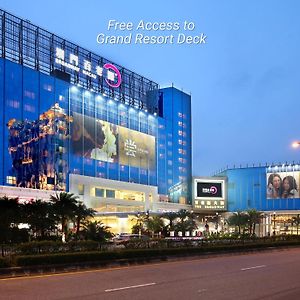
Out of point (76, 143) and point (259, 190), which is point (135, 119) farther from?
point (259, 190)

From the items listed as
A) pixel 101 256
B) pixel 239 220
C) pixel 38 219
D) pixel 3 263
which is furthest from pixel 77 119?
pixel 3 263

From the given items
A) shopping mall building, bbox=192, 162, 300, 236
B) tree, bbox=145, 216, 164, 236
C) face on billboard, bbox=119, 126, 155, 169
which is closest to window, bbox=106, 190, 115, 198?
face on billboard, bbox=119, 126, 155, 169

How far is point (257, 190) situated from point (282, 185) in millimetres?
6498

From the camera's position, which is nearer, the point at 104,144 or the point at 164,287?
the point at 164,287

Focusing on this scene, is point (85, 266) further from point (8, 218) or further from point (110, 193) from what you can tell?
point (110, 193)

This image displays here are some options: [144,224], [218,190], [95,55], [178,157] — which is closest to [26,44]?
[95,55]

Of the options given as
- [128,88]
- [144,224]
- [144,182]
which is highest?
[128,88]

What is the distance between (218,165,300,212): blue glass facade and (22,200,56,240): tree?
87924mm

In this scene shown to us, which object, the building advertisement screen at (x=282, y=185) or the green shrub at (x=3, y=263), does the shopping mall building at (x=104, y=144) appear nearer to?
the building advertisement screen at (x=282, y=185)

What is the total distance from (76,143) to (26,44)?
1923cm

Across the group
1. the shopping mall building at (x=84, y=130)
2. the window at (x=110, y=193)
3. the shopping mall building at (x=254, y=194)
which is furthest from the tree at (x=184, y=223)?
the shopping mall building at (x=254, y=194)

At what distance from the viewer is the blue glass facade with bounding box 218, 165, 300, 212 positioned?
128 metres

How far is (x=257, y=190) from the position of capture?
13262 centimetres

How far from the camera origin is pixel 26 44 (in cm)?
9150
